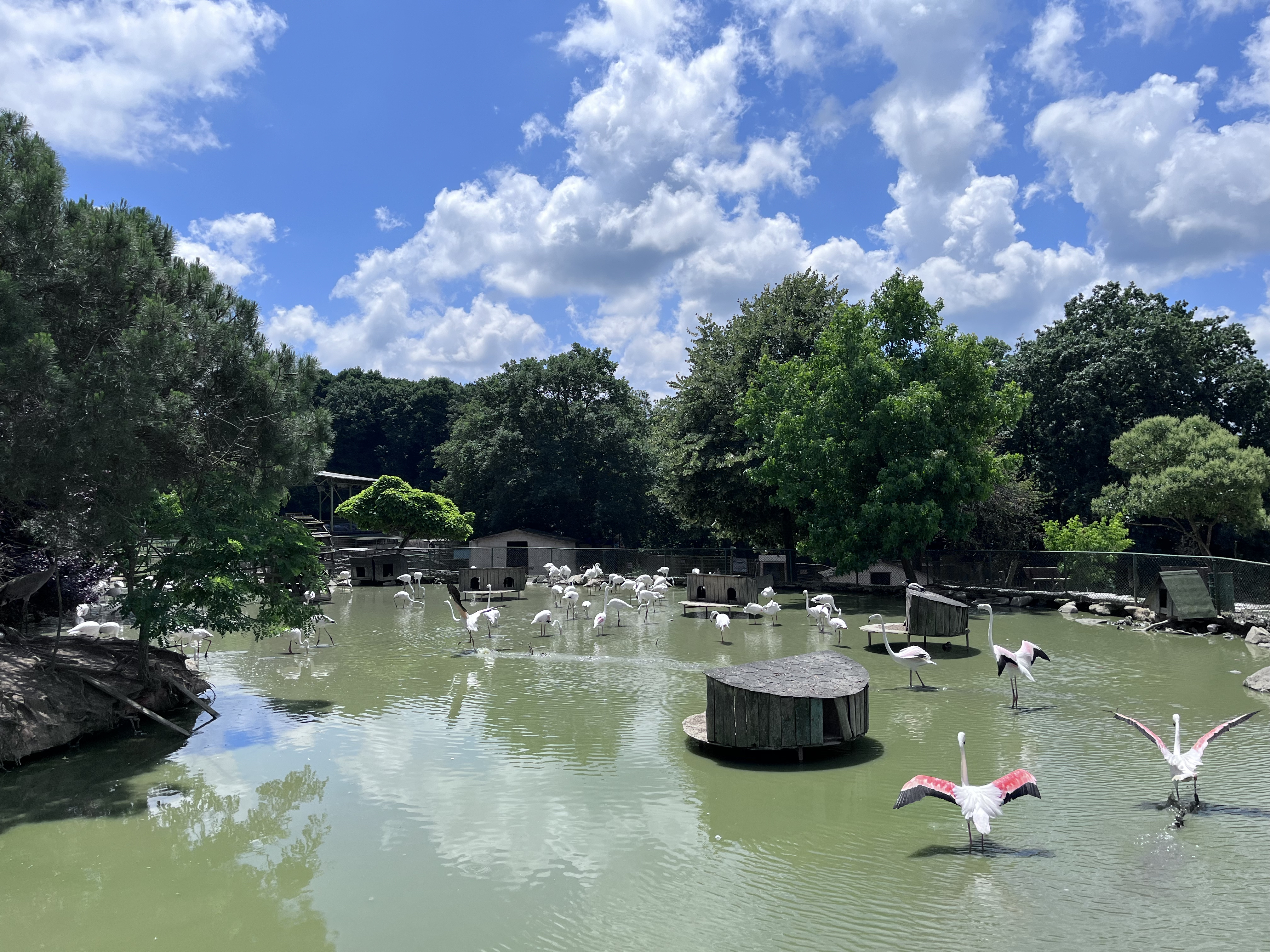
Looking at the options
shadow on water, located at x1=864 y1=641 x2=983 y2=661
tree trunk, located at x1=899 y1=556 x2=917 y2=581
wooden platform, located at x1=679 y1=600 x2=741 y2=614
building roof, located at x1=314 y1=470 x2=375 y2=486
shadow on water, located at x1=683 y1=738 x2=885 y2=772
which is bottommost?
shadow on water, located at x1=683 y1=738 x2=885 y2=772

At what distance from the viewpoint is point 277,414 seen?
45.7ft

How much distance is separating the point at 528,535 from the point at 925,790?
1411 inches

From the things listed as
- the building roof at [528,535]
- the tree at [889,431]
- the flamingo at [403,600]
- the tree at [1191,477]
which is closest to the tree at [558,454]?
the building roof at [528,535]

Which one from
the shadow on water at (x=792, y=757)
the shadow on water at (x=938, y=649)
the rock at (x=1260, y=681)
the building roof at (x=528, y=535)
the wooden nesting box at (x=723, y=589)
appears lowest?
the shadow on water at (x=792, y=757)

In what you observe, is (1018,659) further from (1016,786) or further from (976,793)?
(976,793)

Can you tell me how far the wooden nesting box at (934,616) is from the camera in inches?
736

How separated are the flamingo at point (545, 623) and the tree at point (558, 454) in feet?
70.7

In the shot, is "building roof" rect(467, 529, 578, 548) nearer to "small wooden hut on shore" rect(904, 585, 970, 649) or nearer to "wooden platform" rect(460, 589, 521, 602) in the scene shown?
"wooden platform" rect(460, 589, 521, 602)

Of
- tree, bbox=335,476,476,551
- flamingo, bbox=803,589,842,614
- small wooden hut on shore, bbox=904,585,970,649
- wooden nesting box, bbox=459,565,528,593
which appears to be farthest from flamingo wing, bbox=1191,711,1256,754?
tree, bbox=335,476,476,551

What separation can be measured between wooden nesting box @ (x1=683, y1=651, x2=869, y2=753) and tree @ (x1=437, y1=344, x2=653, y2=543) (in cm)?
3487

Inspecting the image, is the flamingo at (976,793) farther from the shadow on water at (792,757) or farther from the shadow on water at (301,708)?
the shadow on water at (301,708)

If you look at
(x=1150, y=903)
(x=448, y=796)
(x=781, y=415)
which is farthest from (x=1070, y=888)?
(x=781, y=415)

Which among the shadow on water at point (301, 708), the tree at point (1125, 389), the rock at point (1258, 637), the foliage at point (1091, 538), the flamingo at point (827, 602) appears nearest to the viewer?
the shadow on water at point (301, 708)

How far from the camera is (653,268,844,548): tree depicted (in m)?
34.5
